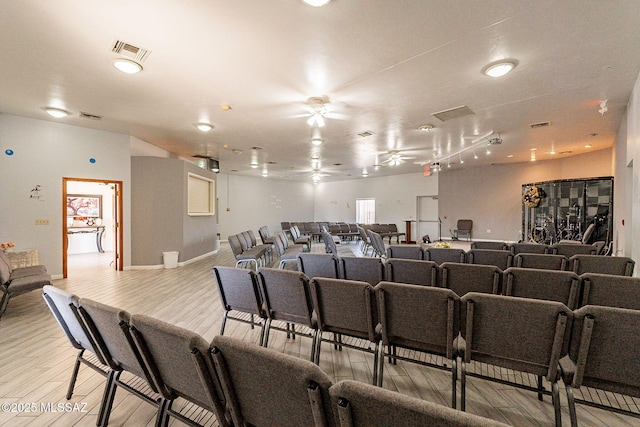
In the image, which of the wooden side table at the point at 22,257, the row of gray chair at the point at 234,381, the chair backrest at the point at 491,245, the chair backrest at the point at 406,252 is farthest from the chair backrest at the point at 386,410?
the wooden side table at the point at 22,257

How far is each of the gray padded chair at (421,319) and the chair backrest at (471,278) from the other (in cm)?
102

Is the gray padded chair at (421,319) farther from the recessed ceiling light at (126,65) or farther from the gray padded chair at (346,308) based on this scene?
the recessed ceiling light at (126,65)

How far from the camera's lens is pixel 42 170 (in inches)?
230

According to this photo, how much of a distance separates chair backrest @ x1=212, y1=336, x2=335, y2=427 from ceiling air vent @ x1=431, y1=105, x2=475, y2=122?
5.37 metres

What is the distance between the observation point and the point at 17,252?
207 inches

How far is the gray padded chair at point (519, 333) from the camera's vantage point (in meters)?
1.54

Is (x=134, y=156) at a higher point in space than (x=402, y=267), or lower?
higher

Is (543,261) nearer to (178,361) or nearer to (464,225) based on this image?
(178,361)

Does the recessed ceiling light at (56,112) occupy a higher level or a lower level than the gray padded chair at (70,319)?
higher

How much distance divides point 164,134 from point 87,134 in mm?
1528

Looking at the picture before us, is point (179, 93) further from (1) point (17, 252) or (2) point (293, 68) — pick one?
(1) point (17, 252)

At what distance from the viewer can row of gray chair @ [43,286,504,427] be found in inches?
31.2

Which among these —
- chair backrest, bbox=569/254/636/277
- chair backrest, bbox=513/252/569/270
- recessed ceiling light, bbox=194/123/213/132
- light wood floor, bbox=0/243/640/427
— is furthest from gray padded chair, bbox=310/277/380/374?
recessed ceiling light, bbox=194/123/213/132

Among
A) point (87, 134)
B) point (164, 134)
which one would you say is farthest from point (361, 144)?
point (87, 134)
